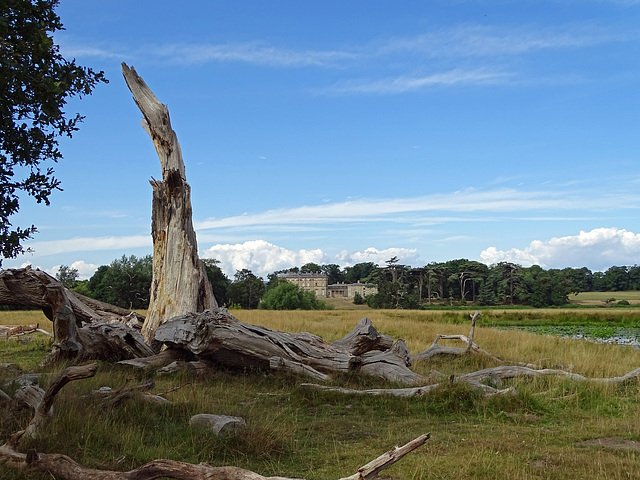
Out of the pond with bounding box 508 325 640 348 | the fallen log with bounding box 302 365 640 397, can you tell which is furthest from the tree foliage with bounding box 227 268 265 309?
the fallen log with bounding box 302 365 640 397

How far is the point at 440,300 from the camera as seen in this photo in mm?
91688

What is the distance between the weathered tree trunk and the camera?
13297 millimetres

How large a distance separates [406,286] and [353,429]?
7644 centimetres

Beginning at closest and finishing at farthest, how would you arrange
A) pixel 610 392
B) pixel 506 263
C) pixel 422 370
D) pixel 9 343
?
pixel 610 392 < pixel 422 370 < pixel 9 343 < pixel 506 263

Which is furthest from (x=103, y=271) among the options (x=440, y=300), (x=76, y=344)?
(x=76, y=344)

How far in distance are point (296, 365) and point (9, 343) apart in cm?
985

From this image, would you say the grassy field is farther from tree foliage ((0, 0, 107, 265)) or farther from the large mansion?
the large mansion

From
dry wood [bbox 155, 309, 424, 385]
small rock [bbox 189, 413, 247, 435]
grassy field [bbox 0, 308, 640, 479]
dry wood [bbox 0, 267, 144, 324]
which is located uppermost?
dry wood [bbox 0, 267, 144, 324]

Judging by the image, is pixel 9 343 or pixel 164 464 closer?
pixel 164 464

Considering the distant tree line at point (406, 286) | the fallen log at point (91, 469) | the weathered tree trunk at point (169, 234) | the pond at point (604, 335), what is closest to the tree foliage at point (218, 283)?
the distant tree line at point (406, 286)

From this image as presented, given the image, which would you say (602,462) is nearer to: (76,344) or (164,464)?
(164,464)

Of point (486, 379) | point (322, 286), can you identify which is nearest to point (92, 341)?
point (486, 379)

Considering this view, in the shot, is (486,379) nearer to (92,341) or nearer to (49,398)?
(49,398)

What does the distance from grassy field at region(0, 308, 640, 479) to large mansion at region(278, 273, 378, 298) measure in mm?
127473
